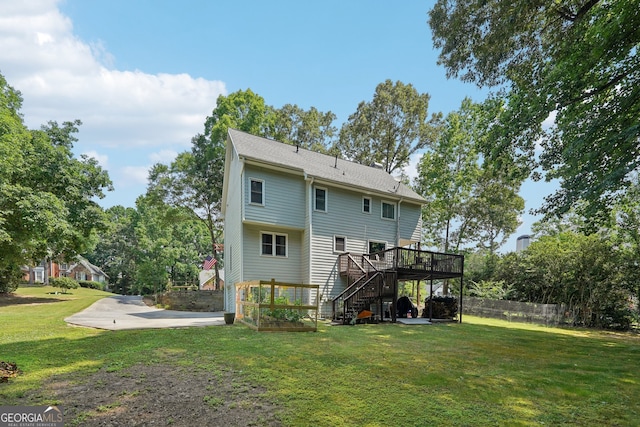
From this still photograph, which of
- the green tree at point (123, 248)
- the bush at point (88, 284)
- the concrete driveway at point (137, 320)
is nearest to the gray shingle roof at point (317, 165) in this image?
the concrete driveway at point (137, 320)

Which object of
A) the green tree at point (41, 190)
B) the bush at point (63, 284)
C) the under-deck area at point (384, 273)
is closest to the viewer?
the under-deck area at point (384, 273)

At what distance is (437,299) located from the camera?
52.6 feet

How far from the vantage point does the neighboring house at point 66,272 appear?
141 feet

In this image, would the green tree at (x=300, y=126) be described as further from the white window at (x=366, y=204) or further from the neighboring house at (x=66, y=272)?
the neighboring house at (x=66, y=272)

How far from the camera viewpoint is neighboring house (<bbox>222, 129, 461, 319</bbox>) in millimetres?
15180

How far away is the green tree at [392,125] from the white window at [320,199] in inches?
530

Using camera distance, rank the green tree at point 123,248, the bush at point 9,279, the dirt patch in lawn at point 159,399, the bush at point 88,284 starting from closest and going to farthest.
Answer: the dirt patch in lawn at point 159,399 < the bush at point 9,279 < the bush at point 88,284 < the green tree at point 123,248

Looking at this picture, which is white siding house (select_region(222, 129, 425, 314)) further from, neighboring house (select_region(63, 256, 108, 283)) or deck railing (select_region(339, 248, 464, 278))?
neighboring house (select_region(63, 256, 108, 283))

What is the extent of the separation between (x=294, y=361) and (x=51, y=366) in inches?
157

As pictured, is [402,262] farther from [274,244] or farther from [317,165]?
[317,165]

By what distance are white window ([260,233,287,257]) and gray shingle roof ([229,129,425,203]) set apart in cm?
346

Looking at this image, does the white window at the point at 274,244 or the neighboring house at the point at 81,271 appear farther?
the neighboring house at the point at 81,271

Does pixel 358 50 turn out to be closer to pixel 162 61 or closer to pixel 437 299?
pixel 162 61

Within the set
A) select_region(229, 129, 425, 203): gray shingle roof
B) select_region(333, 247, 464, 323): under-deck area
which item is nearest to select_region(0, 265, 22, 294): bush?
select_region(229, 129, 425, 203): gray shingle roof
